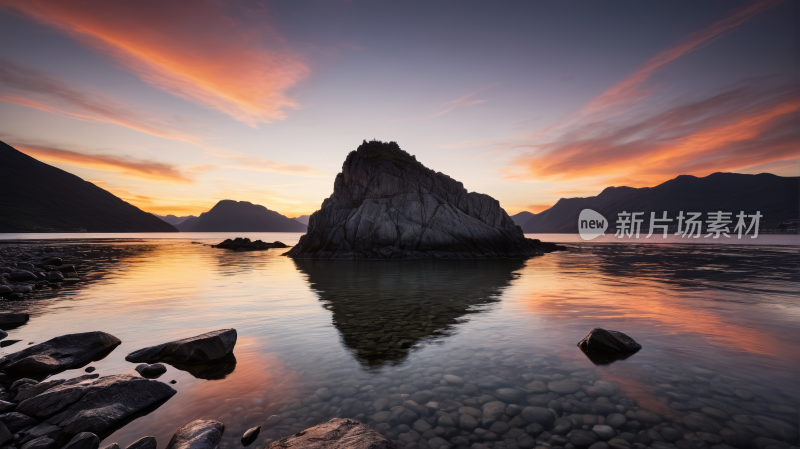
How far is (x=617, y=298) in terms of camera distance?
21.1m

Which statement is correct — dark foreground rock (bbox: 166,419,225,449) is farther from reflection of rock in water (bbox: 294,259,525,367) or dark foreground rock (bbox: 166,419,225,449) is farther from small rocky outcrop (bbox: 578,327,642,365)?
small rocky outcrop (bbox: 578,327,642,365)

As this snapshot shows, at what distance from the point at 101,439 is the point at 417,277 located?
2739cm

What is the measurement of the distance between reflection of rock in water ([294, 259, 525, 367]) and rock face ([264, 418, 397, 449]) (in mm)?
3770

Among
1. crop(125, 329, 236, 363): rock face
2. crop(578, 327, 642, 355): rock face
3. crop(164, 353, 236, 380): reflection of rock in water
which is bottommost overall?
crop(164, 353, 236, 380): reflection of rock in water

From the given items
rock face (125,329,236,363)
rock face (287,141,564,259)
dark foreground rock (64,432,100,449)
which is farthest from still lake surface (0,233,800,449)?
rock face (287,141,564,259)

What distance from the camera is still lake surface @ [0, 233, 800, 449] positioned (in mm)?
7148

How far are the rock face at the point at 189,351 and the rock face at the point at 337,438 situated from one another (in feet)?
18.9

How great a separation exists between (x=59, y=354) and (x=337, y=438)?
990 cm

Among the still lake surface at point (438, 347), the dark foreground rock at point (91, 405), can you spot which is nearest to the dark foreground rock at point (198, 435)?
the still lake surface at point (438, 347)

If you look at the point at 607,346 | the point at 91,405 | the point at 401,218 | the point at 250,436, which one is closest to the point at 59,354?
the point at 91,405

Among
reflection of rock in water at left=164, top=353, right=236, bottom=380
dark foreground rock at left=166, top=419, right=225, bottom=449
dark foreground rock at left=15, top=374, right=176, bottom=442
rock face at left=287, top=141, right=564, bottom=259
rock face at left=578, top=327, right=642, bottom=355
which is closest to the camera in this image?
dark foreground rock at left=166, top=419, right=225, bottom=449

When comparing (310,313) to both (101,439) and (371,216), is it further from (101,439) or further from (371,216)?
(371,216)

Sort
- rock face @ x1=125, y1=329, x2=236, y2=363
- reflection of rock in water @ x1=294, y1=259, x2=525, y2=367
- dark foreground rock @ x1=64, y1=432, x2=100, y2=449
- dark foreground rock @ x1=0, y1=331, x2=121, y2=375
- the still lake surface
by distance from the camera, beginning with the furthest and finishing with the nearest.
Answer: reflection of rock in water @ x1=294, y1=259, x2=525, y2=367 < rock face @ x1=125, y1=329, x2=236, y2=363 < dark foreground rock @ x1=0, y1=331, x2=121, y2=375 < the still lake surface < dark foreground rock @ x1=64, y1=432, x2=100, y2=449

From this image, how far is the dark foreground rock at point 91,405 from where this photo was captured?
608 centimetres
